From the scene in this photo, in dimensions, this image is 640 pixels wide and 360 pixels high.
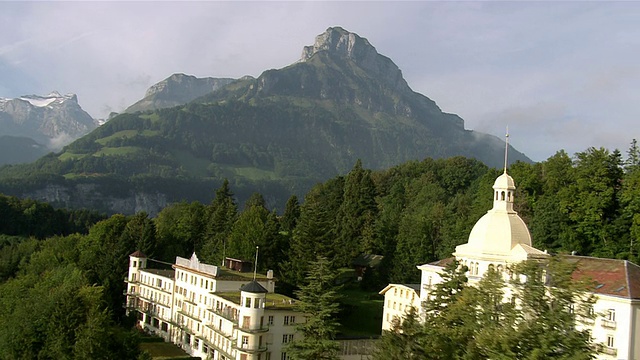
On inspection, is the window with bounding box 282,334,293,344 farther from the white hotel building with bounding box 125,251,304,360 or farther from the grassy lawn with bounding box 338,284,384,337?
the grassy lawn with bounding box 338,284,384,337

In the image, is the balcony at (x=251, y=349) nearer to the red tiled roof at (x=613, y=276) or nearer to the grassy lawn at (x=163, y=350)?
the grassy lawn at (x=163, y=350)

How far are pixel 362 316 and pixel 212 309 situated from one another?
63.5 feet

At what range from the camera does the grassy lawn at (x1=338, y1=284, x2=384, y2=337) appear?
70.9 m

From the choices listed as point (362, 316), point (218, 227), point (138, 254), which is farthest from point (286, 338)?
point (218, 227)

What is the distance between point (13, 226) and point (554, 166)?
128449mm

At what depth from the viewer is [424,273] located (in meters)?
62.2

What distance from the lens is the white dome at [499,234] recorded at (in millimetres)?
51281

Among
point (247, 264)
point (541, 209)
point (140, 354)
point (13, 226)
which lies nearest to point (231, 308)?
point (140, 354)

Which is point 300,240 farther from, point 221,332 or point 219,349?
point 219,349

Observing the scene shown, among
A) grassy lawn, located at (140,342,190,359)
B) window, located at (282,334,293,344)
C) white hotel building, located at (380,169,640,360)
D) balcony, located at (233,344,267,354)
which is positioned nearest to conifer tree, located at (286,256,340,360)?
window, located at (282,334,293,344)

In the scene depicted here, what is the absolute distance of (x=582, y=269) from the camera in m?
49.6

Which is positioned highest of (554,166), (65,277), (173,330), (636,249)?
(554,166)

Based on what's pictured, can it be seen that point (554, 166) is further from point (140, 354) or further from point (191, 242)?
point (191, 242)

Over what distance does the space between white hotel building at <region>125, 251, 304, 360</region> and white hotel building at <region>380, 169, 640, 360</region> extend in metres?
12.6
